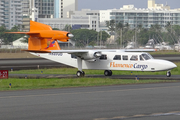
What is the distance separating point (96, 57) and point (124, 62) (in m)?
2.71

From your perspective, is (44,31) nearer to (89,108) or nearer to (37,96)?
(37,96)

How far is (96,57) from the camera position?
34000 mm

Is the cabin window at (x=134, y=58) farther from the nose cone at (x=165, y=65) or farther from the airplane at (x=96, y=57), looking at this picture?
the nose cone at (x=165, y=65)

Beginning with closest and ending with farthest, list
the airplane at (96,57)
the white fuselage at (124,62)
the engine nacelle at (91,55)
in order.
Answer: the white fuselage at (124,62) → the airplane at (96,57) → the engine nacelle at (91,55)

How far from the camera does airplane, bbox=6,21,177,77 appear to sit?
104 feet

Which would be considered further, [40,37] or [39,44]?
[39,44]

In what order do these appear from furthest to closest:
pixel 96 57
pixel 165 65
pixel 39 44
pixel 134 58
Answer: pixel 39 44, pixel 96 57, pixel 134 58, pixel 165 65

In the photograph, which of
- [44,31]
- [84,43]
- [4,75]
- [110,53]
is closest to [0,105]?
[4,75]

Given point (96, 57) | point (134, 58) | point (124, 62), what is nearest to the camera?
point (134, 58)

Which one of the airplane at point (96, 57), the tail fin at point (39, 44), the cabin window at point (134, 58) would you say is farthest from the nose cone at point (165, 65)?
the tail fin at point (39, 44)

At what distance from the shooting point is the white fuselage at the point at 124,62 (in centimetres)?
3133

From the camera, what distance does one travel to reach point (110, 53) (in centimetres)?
3428

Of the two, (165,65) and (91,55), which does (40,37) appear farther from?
(165,65)

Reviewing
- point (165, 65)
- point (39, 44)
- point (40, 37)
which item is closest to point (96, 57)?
point (40, 37)
